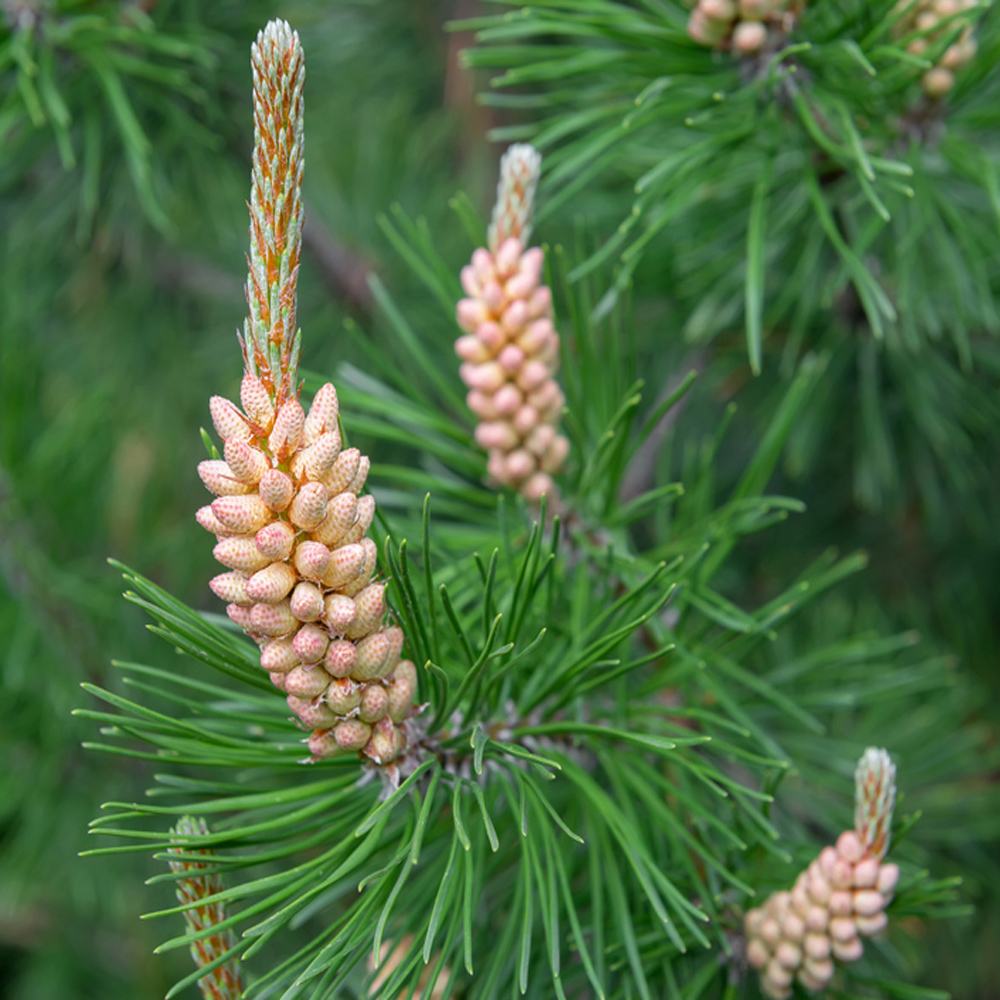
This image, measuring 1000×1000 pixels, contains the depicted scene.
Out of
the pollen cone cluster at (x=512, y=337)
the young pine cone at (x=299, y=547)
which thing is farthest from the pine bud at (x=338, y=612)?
the pollen cone cluster at (x=512, y=337)

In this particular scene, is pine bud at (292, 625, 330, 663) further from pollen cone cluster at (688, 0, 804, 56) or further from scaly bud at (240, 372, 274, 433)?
pollen cone cluster at (688, 0, 804, 56)

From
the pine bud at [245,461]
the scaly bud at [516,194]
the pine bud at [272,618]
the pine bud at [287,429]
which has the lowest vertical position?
the pine bud at [272,618]

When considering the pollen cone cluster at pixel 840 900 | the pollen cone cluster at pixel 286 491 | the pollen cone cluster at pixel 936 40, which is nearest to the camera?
the pollen cone cluster at pixel 286 491

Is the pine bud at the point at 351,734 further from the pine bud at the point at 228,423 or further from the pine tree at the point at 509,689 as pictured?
the pine bud at the point at 228,423

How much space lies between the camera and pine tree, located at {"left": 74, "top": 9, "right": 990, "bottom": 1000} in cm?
41

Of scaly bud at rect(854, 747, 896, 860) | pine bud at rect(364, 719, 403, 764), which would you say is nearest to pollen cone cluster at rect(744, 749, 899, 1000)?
scaly bud at rect(854, 747, 896, 860)

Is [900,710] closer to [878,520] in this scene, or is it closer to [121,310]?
[878,520]

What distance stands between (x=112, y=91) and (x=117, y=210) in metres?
0.20

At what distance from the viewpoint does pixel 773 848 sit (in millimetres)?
518

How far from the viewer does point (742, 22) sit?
1.93 ft

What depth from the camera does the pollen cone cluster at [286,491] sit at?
0.38 m

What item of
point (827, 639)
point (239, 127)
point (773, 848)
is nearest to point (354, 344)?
point (239, 127)

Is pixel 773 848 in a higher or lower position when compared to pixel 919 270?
lower

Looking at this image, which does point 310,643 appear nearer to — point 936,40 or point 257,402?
point 257,402
